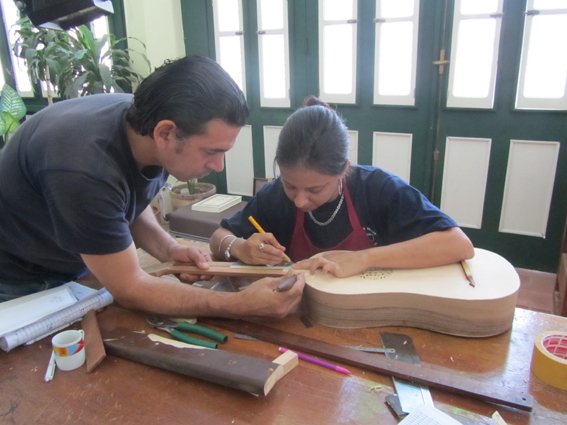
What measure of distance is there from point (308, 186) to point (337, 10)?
114 inches

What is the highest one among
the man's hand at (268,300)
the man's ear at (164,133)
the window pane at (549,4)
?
the window pane at (549,4)

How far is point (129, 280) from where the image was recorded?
122cm

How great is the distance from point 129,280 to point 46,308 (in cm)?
32

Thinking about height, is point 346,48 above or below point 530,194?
above

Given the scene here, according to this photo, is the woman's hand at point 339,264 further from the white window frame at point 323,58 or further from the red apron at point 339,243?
the white window frame at point 323,58

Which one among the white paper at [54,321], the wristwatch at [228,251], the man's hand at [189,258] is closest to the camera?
the white paper at [54,321]

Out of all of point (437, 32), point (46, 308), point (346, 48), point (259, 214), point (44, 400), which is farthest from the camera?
point (346, 48)

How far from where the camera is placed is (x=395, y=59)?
363 centimetres

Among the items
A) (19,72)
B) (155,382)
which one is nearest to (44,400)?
(155,382)

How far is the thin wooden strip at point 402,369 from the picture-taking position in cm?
93

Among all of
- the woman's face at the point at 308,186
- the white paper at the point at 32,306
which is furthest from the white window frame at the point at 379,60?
the white paper at the point at 32,306

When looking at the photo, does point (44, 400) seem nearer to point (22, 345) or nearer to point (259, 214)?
point (22, 345)

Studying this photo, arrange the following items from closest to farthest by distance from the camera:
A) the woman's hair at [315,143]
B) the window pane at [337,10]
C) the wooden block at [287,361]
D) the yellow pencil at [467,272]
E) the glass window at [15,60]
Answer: the wooden block at [287,361], the yellow pencil at [467,272], the woman's hair at [315,143], the window pane at [337,10], the glass window at [15,60]

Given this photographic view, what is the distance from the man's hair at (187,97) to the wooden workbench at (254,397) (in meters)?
0.63
